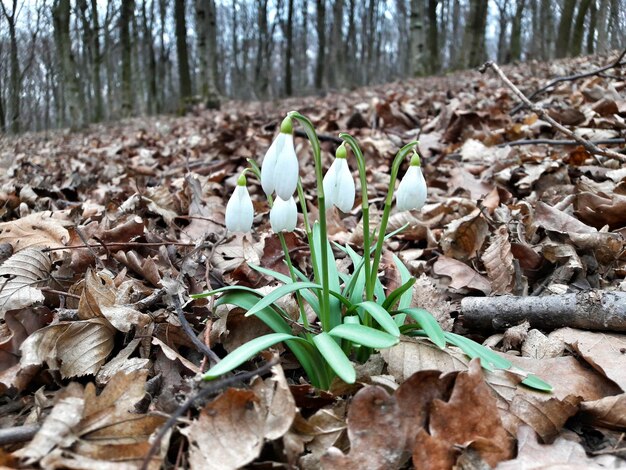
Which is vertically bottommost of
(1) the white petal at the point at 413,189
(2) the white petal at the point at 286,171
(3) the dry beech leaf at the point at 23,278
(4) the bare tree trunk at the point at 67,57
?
(3) the dry beech leaf at the point at 23,278

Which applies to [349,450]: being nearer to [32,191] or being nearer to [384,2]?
[32,191]

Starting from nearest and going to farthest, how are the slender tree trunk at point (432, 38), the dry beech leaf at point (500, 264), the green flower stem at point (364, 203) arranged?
the green flower stem at point (364, 203), the dry beech leaf at point (500, 264), the slender tree trunk at point (432, 38)

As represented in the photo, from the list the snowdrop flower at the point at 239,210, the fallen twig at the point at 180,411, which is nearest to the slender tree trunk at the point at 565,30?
the snowdrop flower at the point at 239,210

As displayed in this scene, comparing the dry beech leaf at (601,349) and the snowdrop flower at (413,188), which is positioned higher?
the snowdrop flower at (413,188)

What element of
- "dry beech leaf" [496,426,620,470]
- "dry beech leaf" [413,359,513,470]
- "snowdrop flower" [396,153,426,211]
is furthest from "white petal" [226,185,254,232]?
"dry beech leaf" [496,426,620,470]

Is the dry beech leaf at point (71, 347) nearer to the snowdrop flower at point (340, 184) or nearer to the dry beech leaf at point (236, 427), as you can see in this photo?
the dry beech leaf at point (236, 427)

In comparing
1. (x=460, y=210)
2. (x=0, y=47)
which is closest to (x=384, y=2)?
(x=0, y=47)

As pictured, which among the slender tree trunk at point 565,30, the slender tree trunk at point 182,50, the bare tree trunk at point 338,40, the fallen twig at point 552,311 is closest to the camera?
the fallen twig at point 552,311

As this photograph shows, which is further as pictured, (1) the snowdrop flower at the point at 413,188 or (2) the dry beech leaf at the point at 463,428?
(1) the snowdrop flower at the point at 413,188
